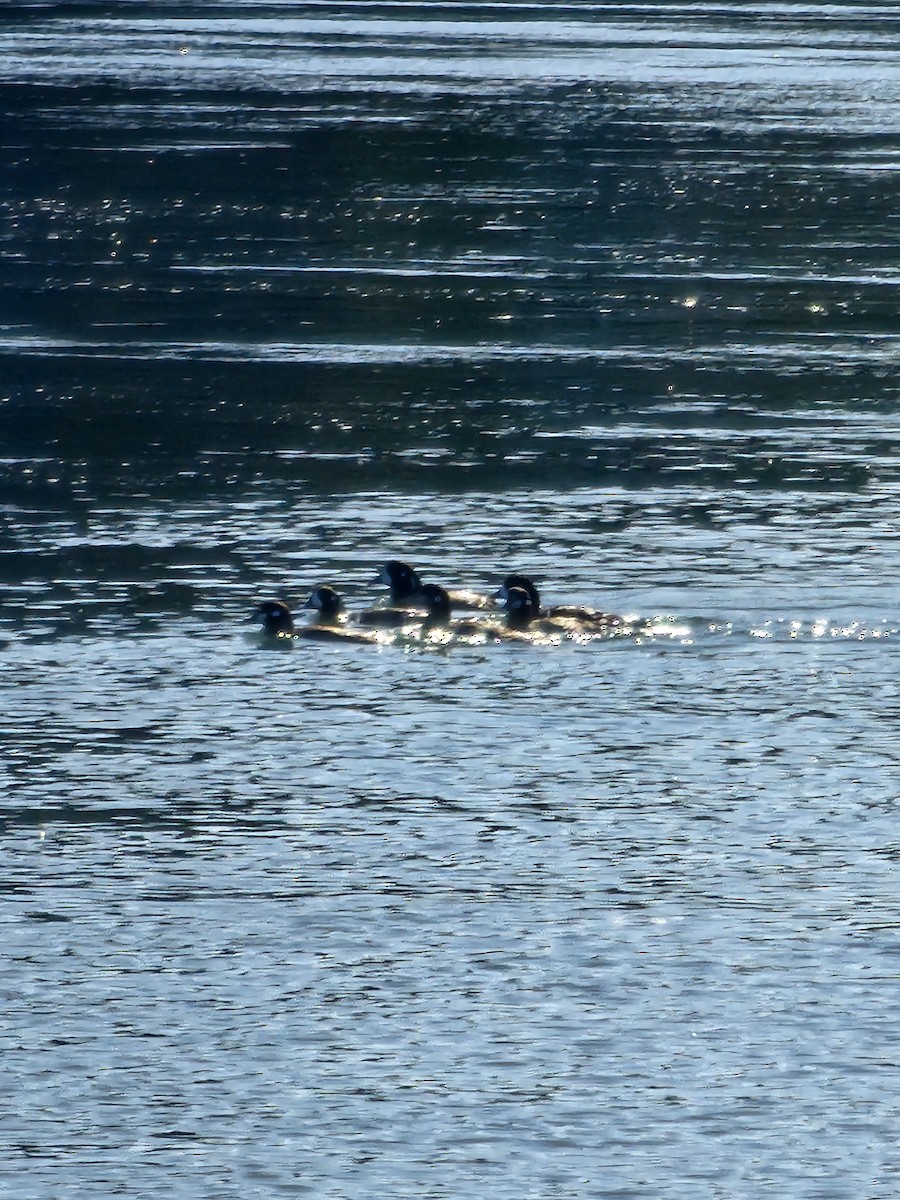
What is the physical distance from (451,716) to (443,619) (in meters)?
1.82

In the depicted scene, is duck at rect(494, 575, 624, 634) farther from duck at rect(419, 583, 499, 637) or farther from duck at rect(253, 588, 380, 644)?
duck at rect(253, 588, 380, 644)

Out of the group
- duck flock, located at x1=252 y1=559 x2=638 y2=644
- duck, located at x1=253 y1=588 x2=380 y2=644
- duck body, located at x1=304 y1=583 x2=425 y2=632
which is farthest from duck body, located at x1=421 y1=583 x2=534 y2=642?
duck, located at x1=253 y1=588 x2=380 y2=644

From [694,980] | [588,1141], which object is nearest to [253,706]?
[694,980]

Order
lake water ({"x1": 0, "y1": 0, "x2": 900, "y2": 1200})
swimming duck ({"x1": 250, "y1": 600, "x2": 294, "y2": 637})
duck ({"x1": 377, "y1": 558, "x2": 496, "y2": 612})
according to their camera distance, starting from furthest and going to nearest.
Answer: duck ({"x1": 377, "y1": 558, "x2": 496, "y2": 612}) → swimming duck ({"x1": 250, "y1": 600, "x2": 294, "y2": 637}) → lake water ({"x1": 0, "y1": 0, "x2": 900, "y2": 1200})

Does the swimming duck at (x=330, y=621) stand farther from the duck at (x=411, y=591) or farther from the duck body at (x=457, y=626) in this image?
the duck at (x=411, y=591)

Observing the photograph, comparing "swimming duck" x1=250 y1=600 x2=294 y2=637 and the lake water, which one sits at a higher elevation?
"swimming duck" x1=250 y1=600 x2=294 y2=637

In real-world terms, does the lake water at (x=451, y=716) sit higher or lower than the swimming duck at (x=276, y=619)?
lower

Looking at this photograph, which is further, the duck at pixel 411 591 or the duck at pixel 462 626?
the duck at pixel 411 591

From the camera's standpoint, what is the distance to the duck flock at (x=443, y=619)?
55.0 ft

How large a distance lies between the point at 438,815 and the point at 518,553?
5.79m

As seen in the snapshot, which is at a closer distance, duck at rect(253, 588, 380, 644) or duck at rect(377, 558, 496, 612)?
duck at rect(253, 588, 380, 644)

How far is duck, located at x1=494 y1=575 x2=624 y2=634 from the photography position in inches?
665

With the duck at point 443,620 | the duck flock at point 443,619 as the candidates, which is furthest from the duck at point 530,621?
the duck at point 443,620

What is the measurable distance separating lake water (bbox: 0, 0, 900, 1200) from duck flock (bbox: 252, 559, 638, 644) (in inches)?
7.2
